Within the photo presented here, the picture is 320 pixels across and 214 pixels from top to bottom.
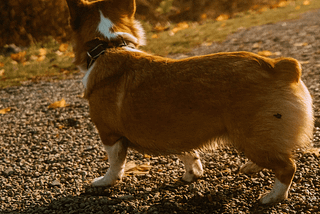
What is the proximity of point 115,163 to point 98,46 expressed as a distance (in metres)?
1.11

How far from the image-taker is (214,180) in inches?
113

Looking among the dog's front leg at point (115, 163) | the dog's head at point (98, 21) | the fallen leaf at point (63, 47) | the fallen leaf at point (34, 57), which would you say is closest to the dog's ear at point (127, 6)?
the dog's head at point (98, 21)

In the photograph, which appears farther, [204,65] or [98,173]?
[98,173]

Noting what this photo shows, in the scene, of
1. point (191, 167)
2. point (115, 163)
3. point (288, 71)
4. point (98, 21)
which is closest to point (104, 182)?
point (115, 163)

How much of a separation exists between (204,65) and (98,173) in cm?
170

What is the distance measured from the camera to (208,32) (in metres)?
9.76

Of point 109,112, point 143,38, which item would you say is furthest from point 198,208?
point 143,38

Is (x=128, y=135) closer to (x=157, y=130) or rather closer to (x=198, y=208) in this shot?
(x=157, y=130)

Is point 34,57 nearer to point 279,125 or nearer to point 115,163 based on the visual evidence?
point 115,163

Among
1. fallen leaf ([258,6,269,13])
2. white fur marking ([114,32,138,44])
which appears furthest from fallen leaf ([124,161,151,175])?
fallen leaf ([258,6,269,13])

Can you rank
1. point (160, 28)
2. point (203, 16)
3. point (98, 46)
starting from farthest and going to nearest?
point (203, 16), point (160, 28), point (98, 46)

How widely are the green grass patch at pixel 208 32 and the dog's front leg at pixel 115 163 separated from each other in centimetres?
516

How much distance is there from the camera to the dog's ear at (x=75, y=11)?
271 centimetres

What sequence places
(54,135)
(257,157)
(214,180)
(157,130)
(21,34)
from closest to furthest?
(257,157) → (157,130) → (214,180) → (54,135) → (21,34)
